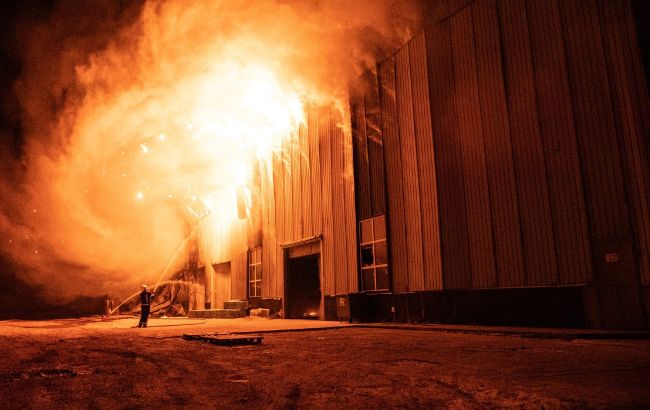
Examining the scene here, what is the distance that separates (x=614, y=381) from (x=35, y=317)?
37226mm

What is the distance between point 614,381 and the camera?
5039 mm

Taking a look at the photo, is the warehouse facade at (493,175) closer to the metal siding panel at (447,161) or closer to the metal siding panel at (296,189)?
the metal siding panel at (447,161)

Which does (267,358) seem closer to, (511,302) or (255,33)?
(511,302)

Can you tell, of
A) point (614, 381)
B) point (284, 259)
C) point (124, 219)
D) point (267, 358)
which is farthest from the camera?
point (124, 219)

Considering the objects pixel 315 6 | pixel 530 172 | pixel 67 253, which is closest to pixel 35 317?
pixel 67 253

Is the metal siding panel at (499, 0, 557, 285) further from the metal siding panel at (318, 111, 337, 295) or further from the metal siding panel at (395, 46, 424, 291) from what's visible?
the metal siding panel at (318, 111, 337, 295)

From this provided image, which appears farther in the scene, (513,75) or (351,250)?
(351,250)

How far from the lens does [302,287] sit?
23516mm

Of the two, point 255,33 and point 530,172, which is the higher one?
point 255,33

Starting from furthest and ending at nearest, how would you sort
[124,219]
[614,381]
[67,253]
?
[124,219] → [67,253] → [614,381]

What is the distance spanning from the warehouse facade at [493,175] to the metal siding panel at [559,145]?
1.3 inches

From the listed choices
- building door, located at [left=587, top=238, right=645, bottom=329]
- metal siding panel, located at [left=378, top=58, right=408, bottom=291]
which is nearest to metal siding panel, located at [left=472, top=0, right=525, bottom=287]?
building door, located at [left=587, top=238, right=645, bottom=329]

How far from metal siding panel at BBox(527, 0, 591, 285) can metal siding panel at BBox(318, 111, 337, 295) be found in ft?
31.4

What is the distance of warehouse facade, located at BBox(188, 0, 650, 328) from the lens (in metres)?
11.3
